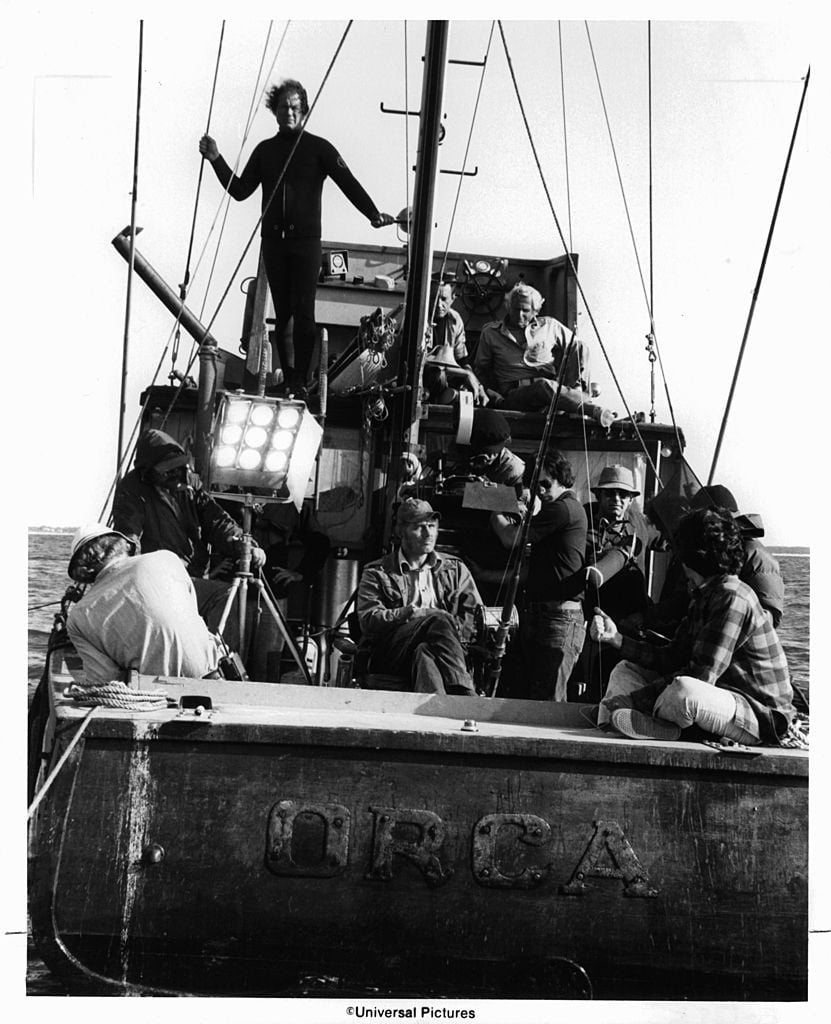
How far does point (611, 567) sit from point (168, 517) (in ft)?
8.75

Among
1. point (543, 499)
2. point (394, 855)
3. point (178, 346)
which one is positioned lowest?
point (394, 855)

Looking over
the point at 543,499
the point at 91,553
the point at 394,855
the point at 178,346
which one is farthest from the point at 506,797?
the point at 178,346

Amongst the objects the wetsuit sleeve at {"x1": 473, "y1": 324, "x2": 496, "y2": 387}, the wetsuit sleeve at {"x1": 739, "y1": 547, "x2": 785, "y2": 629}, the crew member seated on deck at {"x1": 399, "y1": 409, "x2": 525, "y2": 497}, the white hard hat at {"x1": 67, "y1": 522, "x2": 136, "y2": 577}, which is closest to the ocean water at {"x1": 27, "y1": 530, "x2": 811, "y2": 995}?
the wetsuit sleeve at {"x1": 739, "y1": 547, "x2": 785, "y2": 629}

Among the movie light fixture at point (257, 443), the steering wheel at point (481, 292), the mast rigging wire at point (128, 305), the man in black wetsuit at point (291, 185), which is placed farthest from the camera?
the steering wheel at point (481, 292)

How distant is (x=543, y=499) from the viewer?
825 centimetres

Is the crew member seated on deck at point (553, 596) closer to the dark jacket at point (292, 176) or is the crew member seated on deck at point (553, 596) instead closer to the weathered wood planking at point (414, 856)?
the dark jacket at point (292, 176)

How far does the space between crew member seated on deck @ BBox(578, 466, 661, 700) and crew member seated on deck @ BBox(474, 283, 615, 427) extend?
1382mm

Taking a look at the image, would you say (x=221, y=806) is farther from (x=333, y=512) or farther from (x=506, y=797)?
(x=333, y=512)

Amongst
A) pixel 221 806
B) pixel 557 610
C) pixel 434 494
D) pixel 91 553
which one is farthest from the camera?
pixel 434 494

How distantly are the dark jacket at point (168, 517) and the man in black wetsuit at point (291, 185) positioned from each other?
1.47m

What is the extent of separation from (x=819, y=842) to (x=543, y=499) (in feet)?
9.71

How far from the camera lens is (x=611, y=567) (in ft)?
26.4

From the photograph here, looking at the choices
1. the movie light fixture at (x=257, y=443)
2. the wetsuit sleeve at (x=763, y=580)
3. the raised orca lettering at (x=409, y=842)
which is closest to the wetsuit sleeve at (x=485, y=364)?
the movie light fixture at (x=257, y=443)

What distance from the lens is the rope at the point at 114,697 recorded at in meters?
5.60
